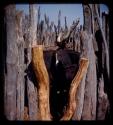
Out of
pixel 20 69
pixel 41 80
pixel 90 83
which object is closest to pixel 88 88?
pixel 90 83

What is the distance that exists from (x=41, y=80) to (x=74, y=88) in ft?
1.31

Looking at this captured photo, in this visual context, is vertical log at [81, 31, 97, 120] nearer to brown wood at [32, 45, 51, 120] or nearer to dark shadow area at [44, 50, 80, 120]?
→ dark shadow area at [44, 50, 80, 120]

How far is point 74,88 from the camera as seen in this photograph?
11.0ft

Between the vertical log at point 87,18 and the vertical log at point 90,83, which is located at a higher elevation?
the vertical log at point 87,18

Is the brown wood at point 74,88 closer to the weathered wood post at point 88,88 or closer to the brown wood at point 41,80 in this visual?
the weathered wood post at point 88,88

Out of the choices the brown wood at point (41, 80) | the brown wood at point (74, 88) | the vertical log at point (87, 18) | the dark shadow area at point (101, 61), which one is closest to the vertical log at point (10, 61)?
the brown wood at point (41, 80)

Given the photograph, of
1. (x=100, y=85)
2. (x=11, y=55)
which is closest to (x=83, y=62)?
(x=100, y=85)

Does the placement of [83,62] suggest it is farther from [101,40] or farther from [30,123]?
[30,123]

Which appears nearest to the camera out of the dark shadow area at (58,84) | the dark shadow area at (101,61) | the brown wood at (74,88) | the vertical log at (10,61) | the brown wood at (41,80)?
the vertical log at (10,61)

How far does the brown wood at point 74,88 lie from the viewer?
3315 mm

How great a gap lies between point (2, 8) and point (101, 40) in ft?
4.85

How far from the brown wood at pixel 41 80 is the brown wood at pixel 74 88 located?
0.82ft

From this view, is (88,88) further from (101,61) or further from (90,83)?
(101,61)

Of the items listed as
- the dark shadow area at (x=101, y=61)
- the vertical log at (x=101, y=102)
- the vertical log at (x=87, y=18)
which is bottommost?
the vertical log at (x=101, y=102)
